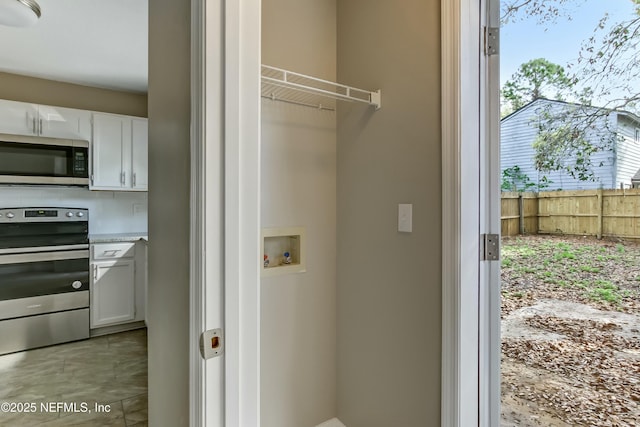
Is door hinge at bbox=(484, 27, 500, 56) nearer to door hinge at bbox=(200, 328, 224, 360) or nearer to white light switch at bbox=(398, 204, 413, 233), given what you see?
white light switch at bbox=(398, 204, 413, 233)

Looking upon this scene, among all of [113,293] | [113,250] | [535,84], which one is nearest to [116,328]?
[113,293]

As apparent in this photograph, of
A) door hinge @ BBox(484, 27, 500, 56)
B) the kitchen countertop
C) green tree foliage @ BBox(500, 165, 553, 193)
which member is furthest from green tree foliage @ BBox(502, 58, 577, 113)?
the kitchen countertop

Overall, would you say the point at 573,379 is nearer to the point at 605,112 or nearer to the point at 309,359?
the point at 605,112

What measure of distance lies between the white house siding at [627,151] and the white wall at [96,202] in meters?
4.23

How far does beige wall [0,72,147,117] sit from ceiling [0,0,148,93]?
83mm

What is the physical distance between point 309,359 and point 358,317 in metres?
0.33

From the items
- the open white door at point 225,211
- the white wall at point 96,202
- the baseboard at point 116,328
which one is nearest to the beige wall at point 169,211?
the open white door at point 225,211

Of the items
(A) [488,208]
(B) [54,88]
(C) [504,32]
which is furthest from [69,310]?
(C) [504,32]

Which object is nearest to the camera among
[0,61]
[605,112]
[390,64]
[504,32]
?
[605,112]

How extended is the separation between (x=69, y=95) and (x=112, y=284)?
205cm

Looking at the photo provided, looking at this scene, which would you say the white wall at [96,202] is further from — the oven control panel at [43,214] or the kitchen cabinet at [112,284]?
the kitchen cabinet at [112,284]

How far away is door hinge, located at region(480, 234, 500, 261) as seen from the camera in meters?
1.35

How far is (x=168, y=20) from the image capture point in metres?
1.23

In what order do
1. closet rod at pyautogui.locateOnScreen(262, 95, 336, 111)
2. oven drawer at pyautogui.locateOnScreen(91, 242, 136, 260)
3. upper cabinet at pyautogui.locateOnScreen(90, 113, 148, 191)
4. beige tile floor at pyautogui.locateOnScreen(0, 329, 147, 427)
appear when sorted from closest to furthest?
1. closet rod at pyautogui.locateOnScreen(262, 95, 336, 111)
2. beige tile floor at pyautogui.locateOnScreen(0, 329, 147, 427)
3. oven drawer at pyautogui.locateOnScreen(91, 242, 136, 260)
4. upper cabinet at pyautogui.locateOnScreen(90, 113, 148, 191)
